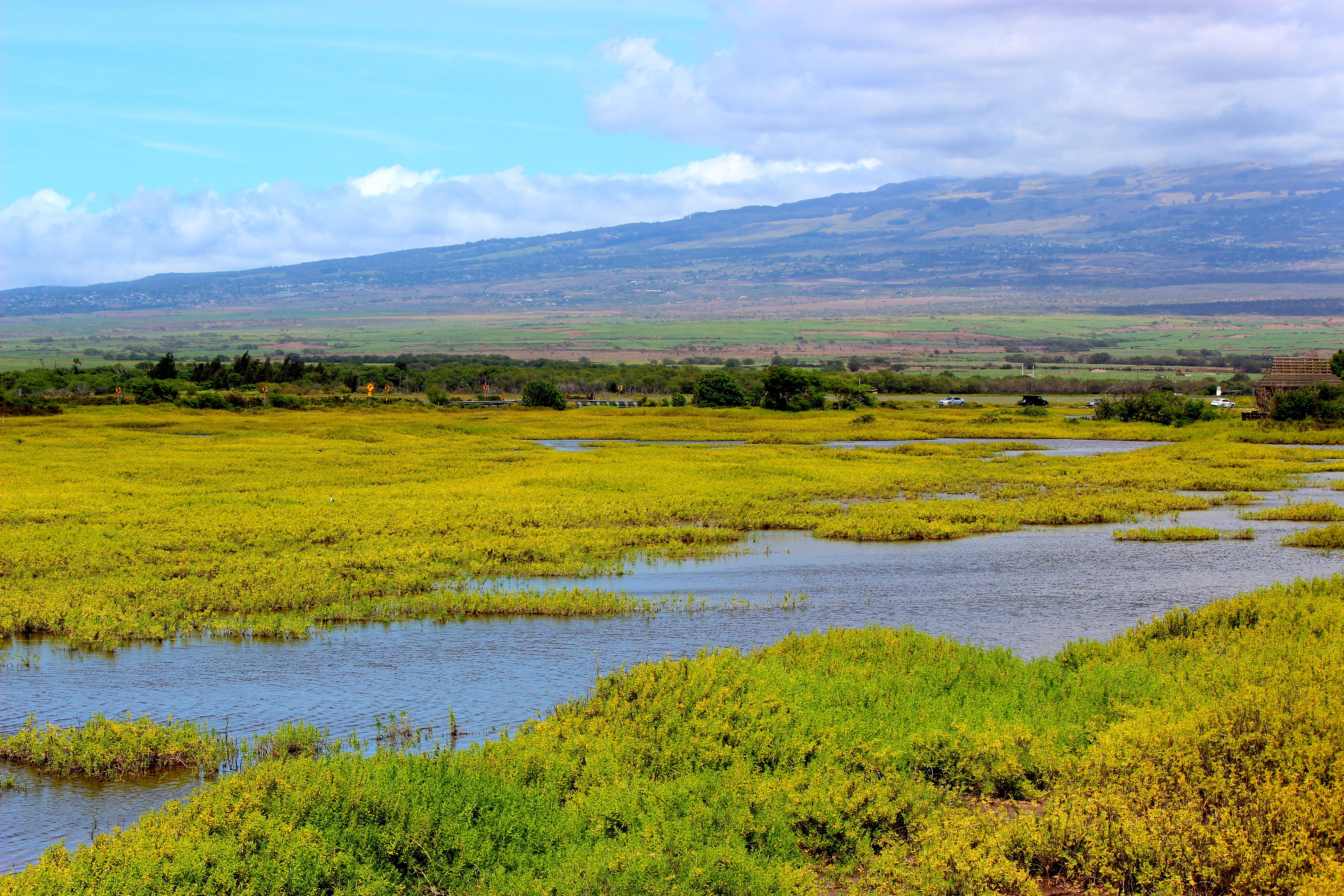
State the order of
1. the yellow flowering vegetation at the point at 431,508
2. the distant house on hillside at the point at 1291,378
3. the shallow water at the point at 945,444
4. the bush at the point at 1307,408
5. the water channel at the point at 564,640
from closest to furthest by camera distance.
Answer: the water channel at the point at 564,640
the yellow flowering vegetation at the point at 431,508
the shallow water at the point at 945,444
the bush at the point at 1307,408
the distant house on hillside at the point at 1291,378

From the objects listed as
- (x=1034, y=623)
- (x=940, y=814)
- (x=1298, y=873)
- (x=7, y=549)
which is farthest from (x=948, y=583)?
(x=7, y=549)

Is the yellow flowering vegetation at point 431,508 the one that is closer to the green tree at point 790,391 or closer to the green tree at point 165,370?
the green tree at point 790,391

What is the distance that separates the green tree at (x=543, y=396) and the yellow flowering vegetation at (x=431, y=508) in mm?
43253

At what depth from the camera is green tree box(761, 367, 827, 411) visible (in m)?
100

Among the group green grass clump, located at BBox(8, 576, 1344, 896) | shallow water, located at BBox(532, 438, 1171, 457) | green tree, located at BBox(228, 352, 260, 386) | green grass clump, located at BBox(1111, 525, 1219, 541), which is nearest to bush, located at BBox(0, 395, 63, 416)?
shallow water, located at BBox(532, 438, 1171, 457)

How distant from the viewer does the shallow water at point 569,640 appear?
1445 centimetres

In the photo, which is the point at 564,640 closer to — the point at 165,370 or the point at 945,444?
the point at 945,444

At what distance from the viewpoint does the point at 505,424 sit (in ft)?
259

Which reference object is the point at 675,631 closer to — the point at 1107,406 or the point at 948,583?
the point at 948,583

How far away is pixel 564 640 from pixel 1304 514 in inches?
1009

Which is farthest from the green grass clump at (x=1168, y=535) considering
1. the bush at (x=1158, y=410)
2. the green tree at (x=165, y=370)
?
the green tree at (x=165, y=370)

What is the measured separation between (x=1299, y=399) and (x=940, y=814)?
69.3 meters

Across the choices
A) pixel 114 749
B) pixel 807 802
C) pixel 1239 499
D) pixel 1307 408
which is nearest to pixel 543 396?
pixel 1307 408

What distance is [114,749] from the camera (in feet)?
41.4
